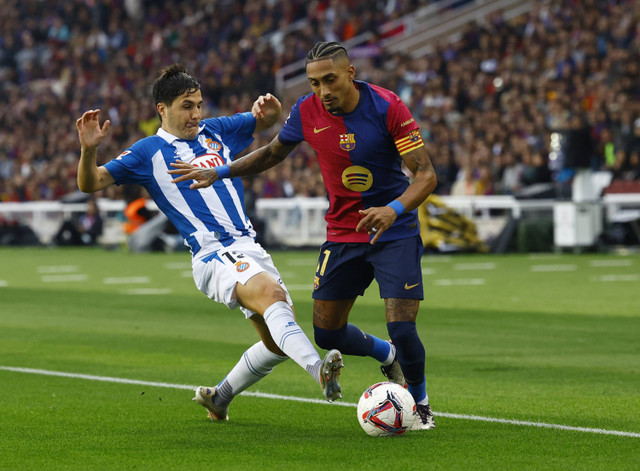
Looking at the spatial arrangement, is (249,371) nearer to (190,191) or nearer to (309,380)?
(190,191)

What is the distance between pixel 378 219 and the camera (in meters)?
6.29

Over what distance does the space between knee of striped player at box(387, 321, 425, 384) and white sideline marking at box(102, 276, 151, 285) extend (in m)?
12.1

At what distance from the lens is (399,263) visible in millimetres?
6699

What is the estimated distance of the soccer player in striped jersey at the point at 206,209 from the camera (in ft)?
22.4

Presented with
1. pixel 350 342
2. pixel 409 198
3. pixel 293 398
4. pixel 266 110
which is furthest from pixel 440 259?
pixel 409 198

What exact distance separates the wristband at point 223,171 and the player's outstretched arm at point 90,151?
667 mm

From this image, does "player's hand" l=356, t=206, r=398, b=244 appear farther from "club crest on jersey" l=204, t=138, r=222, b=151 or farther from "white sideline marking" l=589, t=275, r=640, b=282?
"white sideline marking" l=589, t=275, r=640, b=282

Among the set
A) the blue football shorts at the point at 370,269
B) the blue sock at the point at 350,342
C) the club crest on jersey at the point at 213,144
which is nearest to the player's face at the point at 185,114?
the club crest on jersey at the point at 213,144

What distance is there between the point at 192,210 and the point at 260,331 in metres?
0.86

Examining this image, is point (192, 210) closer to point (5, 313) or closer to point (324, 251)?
point (324, 251)

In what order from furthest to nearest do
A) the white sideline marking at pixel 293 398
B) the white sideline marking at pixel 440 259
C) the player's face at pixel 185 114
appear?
the white sideline marking at pixel 440 259, the player's face at pixel 185 114, the white sideline marking at pixel 293 398

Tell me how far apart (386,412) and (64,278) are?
13973mm

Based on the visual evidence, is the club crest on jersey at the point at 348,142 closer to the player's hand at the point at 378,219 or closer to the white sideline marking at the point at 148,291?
the player's hand at the point at 378,219

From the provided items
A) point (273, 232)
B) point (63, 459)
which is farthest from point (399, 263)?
point (273, 232)
